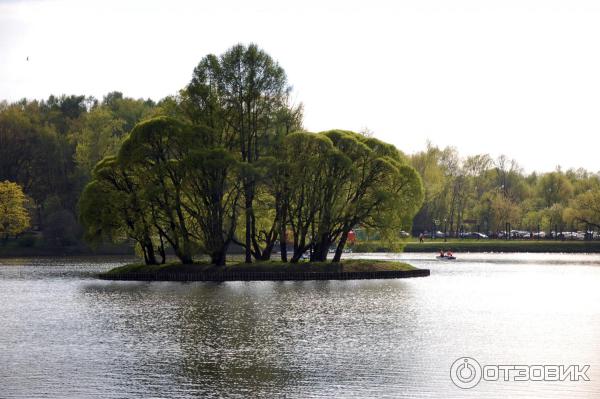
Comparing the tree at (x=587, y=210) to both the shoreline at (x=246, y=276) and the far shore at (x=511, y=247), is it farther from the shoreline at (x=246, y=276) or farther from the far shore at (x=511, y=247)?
the shoreline at (x=246, y=276)

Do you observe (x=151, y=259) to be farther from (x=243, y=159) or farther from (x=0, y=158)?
(x=0, y=158)

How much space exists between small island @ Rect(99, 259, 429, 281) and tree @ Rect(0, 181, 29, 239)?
62.4 m

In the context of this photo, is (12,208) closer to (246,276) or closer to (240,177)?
(240,177)

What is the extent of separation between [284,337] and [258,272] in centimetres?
4276

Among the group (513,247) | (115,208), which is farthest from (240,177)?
(513,247)

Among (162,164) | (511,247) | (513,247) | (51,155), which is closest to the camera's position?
(162,164)

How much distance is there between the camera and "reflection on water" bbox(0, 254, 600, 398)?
36812 millimetres

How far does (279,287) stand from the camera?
8362 centimetres

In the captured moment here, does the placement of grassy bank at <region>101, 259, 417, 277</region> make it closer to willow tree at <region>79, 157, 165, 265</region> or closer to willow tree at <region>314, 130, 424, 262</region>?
willow tree at <region>314, 130, 424, 262</region>

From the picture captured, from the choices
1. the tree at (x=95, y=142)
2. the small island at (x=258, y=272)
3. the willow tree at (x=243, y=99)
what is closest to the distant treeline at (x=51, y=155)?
the tree at (x=95, y=142)

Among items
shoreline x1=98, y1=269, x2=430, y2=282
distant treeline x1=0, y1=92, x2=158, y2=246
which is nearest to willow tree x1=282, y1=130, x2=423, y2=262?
shoreline x1=98, y1=269, x2=430, y2=282

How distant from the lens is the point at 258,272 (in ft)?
305

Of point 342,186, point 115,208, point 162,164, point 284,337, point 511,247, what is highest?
point 162,164

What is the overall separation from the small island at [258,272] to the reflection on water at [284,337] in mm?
3978
